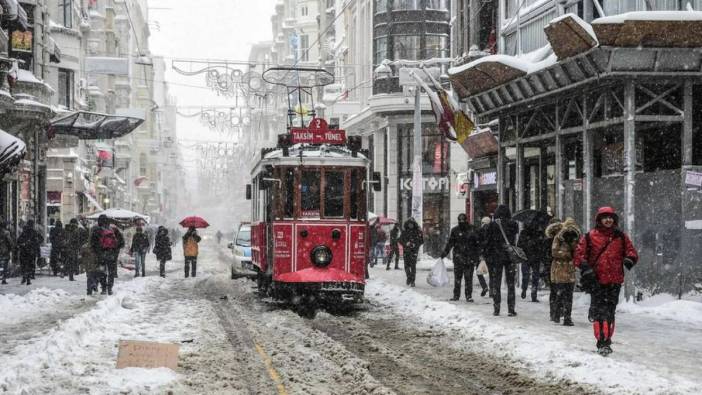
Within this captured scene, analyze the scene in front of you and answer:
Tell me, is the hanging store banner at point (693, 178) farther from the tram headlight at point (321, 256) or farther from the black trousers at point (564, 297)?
the tram headlight at point (321, 256)

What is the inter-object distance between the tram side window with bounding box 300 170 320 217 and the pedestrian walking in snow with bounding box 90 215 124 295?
5868mm

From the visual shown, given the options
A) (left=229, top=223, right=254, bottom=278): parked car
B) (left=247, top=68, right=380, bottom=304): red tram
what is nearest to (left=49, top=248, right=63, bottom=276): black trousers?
(left=229, top=223, right=254, bottom=278): parked car

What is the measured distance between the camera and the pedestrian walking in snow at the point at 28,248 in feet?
89.1

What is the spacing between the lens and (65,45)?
4647 centimetres

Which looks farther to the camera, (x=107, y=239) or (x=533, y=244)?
(x=107, y=239)

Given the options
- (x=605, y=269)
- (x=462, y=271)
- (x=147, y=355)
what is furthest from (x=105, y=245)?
(x=605, y=269)

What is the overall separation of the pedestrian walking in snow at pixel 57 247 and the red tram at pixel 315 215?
1213 cm

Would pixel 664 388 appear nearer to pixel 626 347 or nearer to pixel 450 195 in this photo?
pixel 626 347

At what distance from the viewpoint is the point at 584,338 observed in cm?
1404

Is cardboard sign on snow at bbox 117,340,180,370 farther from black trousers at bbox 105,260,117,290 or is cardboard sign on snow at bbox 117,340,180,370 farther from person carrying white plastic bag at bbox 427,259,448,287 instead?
person carrying white plastic bag at bbox 427,259,448,287

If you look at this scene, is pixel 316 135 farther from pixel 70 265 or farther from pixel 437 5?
pixel 437 5

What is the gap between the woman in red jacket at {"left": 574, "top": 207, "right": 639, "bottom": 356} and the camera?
12.4 meters

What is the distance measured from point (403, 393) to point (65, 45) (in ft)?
131

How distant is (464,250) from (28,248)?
12.6 meters
